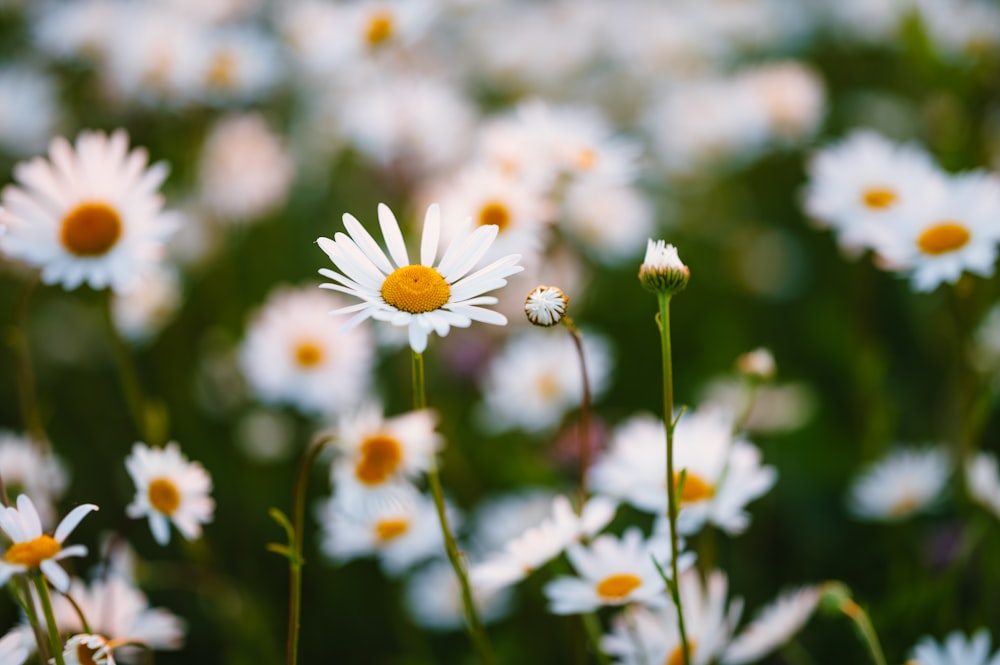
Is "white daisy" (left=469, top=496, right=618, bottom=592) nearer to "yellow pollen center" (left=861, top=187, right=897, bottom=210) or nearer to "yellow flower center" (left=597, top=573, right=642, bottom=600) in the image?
"yellow flower center" (left=597, top=573, right=642, bottom=600)

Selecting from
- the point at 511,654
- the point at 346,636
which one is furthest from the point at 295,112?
the point at 511,654

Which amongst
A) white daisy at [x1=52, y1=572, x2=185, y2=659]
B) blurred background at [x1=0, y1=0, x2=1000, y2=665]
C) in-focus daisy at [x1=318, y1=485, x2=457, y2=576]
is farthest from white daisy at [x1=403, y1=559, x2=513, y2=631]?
white daisy at [x1=52, y1=572, x2=185, y2=659]

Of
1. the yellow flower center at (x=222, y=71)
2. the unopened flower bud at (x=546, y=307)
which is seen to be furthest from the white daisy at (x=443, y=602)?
the yellow flower center at (x=222, y=71)

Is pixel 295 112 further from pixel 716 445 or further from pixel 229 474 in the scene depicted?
pixel 716 445

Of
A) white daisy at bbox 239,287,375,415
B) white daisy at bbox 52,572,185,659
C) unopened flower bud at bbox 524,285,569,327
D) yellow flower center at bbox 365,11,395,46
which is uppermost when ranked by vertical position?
yellow flower center at bbox 365,11,395,46

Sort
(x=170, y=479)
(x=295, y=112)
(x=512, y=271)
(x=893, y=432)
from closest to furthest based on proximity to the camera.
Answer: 1. (x=512, y=271)
2. (x=170, y=479)
3. (x=893, y=432)
4. (x=295, y=112)

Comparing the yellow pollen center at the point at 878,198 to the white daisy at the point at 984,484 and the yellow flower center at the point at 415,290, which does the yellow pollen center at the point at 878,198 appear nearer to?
the white daisy at the point at 984,484

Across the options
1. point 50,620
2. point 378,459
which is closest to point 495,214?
point 378,459
